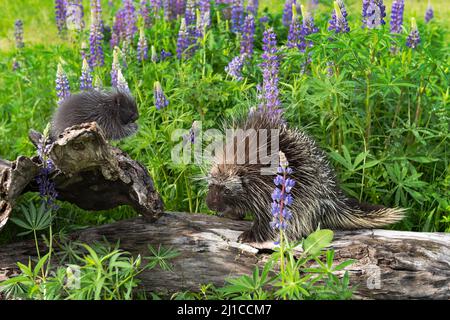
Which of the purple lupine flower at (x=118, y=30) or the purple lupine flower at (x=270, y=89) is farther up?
the purple lupine flower at (x=118, y=30)

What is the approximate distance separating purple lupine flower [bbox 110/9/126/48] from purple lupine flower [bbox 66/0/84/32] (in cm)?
37

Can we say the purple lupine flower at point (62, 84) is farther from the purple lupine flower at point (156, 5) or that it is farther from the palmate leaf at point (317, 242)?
the palmate leaf at point (317, 242)

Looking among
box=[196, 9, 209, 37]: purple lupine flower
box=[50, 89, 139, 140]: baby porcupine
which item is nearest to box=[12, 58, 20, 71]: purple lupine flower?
box=[196, 9, 209, 37]: purple lupine flower

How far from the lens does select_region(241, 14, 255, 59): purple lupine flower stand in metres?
6.04

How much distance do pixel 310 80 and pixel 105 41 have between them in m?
3.27

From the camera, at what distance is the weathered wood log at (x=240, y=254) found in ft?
12.7

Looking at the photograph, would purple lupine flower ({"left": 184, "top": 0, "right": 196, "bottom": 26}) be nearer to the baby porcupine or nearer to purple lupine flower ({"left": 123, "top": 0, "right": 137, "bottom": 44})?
purple lupine flower ({"left": 123, "top": 0, "right": 137, "bottom": 44})

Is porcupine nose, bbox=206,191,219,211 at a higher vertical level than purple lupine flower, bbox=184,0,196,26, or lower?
lower

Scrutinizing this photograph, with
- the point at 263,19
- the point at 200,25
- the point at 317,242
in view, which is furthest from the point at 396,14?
the point at 317,242

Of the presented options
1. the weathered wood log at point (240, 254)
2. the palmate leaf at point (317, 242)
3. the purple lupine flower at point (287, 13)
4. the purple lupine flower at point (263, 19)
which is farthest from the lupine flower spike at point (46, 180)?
the purple lupine flower at point (287, 13)

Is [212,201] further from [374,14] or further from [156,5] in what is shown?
[156,5]

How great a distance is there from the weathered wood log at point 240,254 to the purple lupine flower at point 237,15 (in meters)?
2.85
